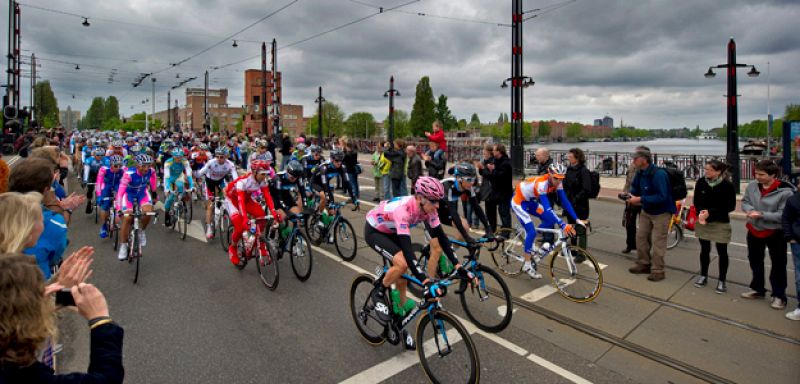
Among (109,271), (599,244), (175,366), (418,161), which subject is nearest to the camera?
(175,366)

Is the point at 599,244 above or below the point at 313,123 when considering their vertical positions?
below

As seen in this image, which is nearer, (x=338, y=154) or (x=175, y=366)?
(x=175, y=366)

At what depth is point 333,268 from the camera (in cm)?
755

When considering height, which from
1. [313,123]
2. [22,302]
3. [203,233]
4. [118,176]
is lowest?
[203,233]

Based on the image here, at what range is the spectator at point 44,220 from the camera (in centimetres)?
353

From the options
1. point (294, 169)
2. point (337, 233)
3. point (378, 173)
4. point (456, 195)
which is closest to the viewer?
point (456, 195)

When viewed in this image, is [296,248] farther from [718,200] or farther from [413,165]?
[718,200]

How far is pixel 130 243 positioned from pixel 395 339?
211 inches

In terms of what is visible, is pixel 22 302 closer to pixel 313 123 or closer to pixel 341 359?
pixel 341 359

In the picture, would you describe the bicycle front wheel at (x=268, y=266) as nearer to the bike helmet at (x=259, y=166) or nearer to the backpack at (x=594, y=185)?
the bike helmet at (x=259, y=166)

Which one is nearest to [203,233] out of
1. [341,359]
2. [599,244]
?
[341,359]

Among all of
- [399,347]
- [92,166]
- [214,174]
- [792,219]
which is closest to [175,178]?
[214,174]

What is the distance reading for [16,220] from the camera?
9.24 feet

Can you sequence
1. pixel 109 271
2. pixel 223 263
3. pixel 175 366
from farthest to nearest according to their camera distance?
pixel 223 263, pixel 109 271, pixel 175 366
